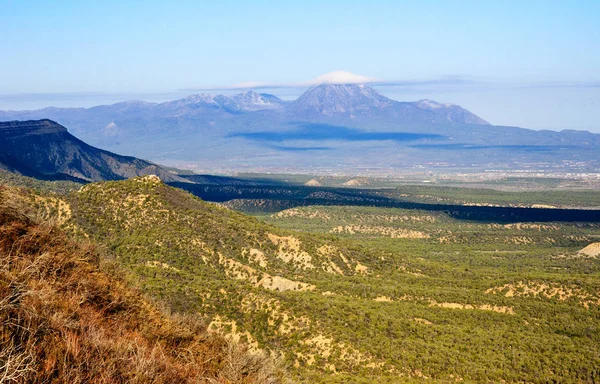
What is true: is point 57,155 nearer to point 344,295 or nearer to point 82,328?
point 344,295

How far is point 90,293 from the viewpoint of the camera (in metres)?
14.0

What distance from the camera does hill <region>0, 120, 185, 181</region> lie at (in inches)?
6900

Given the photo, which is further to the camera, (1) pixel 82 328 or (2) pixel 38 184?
(2) pixel 38 184

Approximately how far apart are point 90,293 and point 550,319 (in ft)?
127

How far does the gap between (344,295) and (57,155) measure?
539 ft

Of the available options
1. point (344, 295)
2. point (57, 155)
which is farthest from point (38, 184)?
point (57, 155)

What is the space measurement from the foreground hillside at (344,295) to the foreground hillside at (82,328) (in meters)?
4.39

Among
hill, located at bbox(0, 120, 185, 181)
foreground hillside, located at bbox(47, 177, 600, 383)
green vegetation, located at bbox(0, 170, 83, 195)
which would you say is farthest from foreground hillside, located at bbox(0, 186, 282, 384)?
hill, located at bbox(0, 120, 185, 181)

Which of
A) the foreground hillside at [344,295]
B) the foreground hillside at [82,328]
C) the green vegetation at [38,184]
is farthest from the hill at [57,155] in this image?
the foreground hillside at [82,328]

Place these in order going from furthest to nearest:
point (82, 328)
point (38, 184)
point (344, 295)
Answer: point (38, 184) → point (344, 295) → point (82, 328)

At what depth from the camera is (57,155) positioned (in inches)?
7264

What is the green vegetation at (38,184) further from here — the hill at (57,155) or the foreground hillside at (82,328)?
the foreground hillside at (82,328)

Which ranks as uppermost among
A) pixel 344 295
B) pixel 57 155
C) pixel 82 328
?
pixel 57 155

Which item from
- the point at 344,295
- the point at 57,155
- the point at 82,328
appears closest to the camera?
the point at 82,328
